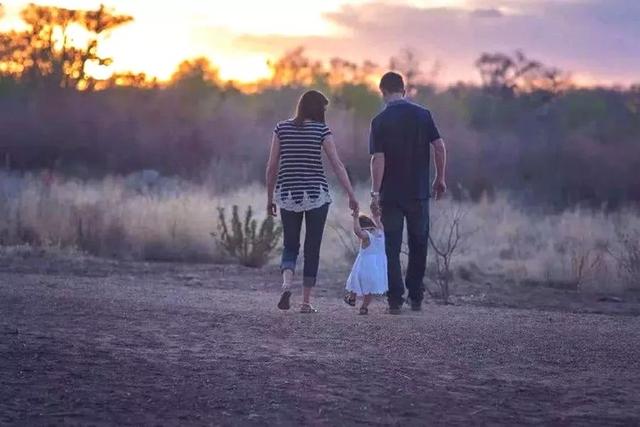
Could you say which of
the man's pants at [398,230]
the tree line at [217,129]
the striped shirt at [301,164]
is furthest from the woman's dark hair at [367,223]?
the tree line at [217,129]

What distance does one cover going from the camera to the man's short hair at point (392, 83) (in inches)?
395

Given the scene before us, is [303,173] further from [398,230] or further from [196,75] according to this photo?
[196,75]

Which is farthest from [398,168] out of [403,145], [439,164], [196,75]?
[196,75]

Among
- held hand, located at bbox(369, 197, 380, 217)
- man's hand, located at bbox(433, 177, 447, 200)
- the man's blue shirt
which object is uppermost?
the man's blue shirt

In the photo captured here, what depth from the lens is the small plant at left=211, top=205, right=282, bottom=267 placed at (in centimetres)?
1619

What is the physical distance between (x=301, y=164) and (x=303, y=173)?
7cm

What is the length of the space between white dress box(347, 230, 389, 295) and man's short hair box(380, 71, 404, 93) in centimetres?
120

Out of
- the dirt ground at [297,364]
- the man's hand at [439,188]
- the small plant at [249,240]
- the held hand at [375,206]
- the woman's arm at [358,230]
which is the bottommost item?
the dirt ground at [297,364]

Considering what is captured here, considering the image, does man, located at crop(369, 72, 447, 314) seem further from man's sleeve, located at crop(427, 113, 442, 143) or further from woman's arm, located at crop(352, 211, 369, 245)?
woman's arm, located at crop(352, 211, 369, 245)

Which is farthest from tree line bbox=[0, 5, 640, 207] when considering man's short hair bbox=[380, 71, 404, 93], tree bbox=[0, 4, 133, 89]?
man's short hair bbox=[380, 71, 404, 93]

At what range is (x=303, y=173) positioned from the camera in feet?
31.1

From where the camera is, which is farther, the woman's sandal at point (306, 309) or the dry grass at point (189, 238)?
the dry grass at point (189, 238)

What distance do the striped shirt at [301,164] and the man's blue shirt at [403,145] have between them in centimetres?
61

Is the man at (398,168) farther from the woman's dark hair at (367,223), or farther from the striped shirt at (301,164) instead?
the striped shirt at (301,164)
